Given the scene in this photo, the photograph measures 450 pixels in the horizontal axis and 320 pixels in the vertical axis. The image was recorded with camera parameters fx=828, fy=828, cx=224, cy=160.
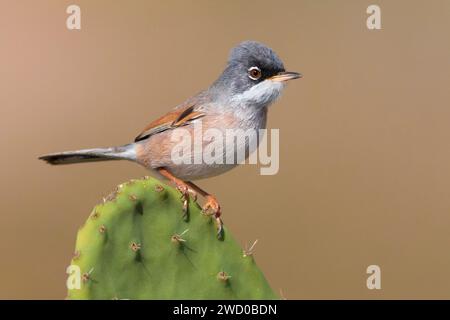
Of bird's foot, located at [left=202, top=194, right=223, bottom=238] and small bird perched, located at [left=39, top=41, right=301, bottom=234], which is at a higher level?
small bird perched, located at [left=39, top=41, right=301, bottom=234]

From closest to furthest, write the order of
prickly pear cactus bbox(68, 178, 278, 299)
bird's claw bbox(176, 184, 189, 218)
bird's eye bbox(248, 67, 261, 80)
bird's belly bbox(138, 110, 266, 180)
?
1. prickly pear cactus bbox(68, 178, 278, 299)
2. bird's claw bbox(176, 184, 189, 218)
3. bird's belly bbox(138, 110, 266, 180)
4. bird's eye bbox(248, 67, 261, 80)

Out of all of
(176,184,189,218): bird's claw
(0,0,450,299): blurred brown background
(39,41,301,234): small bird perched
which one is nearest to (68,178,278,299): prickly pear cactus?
(176,184,189,218): bird's claw

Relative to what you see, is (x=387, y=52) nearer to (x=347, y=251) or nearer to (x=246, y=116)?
(x=347, y=251)

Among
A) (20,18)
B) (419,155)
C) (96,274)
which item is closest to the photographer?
(96,274)

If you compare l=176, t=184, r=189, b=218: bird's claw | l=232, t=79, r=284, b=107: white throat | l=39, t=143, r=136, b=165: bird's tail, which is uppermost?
l=232, t=79, r=284, b=107: white throat

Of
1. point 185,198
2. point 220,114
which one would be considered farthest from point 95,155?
point 185,198

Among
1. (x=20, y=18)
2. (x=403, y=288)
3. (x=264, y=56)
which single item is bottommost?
(x=403, y=288)

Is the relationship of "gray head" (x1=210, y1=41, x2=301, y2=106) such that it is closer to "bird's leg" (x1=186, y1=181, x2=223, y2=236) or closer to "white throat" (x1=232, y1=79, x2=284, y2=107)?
"white throat" (x1=232, y1=79, x2=284, y2=107)

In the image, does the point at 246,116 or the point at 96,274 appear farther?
the point at 246,116
